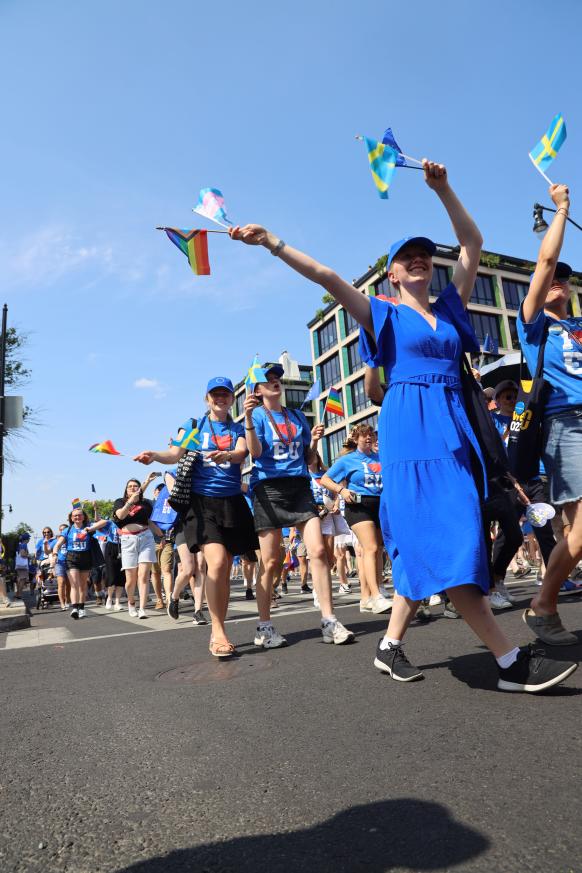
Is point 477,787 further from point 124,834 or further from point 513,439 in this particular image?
point 513,439

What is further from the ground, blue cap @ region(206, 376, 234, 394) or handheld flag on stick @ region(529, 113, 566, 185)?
handheld flag on stick @ region(529, 113, 566, 185)

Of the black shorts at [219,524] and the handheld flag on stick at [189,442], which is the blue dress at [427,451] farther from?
the handheld flag on stick at [189,442]

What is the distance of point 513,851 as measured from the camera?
1436mm

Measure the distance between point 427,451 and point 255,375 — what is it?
9.10 ft

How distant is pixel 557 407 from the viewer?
3613 millimetres

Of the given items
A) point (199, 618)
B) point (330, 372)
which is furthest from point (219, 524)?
point (330, 372)

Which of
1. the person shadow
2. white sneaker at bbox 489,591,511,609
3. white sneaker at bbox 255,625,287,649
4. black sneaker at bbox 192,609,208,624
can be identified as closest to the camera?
the person shadow

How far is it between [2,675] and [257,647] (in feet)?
5.80

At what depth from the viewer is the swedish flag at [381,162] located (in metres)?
3.19

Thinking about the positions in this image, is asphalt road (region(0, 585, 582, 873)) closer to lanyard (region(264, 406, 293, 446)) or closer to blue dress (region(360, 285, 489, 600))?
blue dress (region(360, 285, 489, 600))

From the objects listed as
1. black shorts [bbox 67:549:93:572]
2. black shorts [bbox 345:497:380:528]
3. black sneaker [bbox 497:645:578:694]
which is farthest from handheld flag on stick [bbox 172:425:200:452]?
black shorts [bbox 67:549:93:572]

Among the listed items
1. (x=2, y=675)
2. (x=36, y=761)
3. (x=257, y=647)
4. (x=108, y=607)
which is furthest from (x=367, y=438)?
(x=108, y=607)

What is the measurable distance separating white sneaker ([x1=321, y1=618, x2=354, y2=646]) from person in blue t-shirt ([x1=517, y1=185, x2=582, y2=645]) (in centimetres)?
127

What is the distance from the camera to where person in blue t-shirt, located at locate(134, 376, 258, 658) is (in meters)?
4.82
